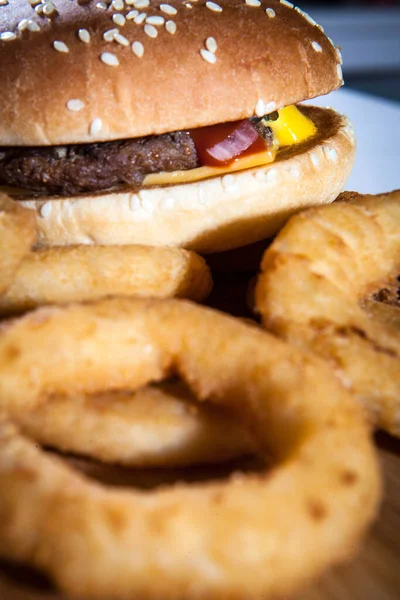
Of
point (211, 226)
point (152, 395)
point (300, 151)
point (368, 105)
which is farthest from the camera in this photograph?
point (368, 105)

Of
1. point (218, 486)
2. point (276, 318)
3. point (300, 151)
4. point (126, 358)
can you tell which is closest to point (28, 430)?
point (126, 358)

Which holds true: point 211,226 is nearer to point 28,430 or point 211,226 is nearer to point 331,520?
point 28,430

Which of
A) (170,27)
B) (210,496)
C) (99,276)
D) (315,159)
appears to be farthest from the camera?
(315,159)

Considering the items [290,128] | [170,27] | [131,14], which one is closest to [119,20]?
[131,14]

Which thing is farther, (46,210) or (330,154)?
(330,154)

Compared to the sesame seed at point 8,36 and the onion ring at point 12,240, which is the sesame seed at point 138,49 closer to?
the sesame seed at point 8,36

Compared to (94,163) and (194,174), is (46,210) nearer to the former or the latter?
(94,163)
